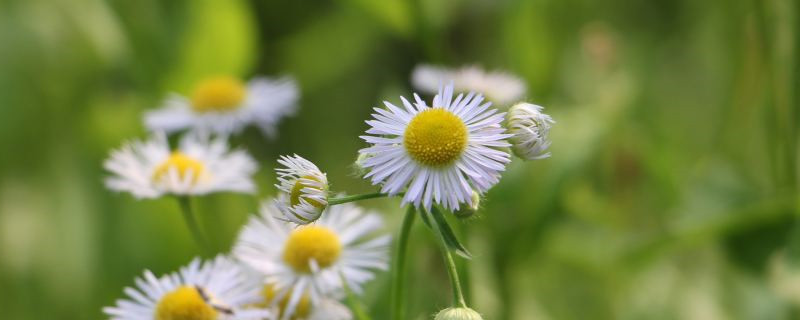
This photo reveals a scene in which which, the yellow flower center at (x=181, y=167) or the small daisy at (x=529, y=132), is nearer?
the small daisy at (x=529, y=132)

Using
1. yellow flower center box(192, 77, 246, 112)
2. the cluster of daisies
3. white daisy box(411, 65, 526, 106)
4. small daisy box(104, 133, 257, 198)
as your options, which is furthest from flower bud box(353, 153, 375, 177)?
yellow flower center box(192, 77, 246, 112)

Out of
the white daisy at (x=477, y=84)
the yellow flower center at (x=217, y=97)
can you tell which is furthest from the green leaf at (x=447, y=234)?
the yellow flower center at (x=217, y=97)

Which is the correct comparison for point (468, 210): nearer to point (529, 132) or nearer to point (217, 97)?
point (529, 132)

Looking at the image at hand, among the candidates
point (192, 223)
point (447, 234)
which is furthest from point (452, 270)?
point (192, 223)

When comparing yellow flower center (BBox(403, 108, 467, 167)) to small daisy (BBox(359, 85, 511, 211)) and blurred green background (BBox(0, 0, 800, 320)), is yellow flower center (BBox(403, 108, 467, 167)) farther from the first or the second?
blurred green background (BBox(0, 0, 800, 320))

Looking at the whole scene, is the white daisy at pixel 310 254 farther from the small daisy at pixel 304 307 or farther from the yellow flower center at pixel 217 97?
the yellow flower center at pixel 217 97

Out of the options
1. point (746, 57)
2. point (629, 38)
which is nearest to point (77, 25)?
point (629, 38)

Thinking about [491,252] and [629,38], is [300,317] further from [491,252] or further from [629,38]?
[629,38]
